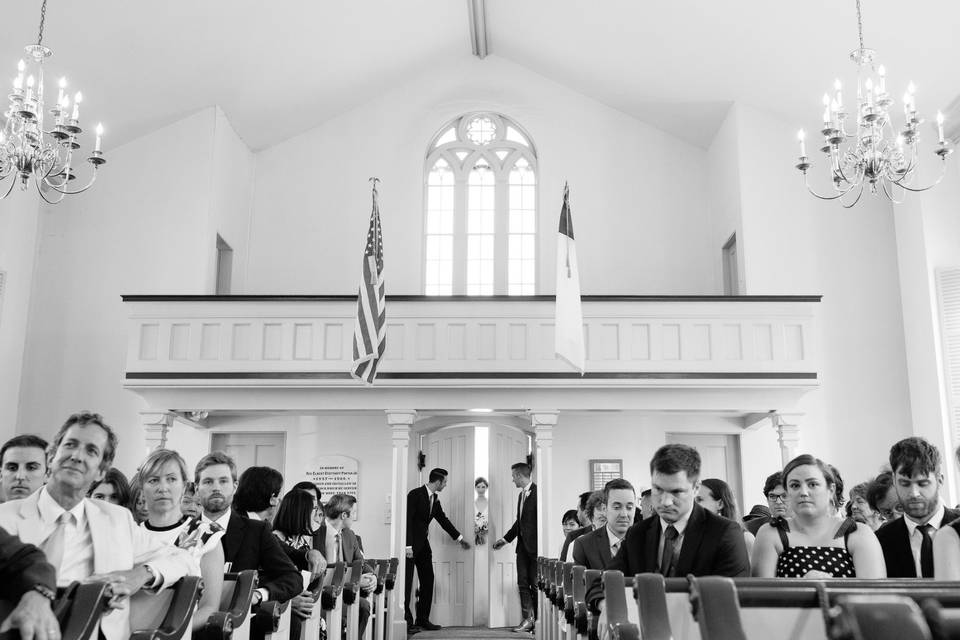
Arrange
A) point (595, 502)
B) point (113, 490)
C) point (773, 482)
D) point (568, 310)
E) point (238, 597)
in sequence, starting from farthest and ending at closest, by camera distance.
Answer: point (568, 310)
point (595, 502)
point (773, 482)
point (113, 490)
point (238, 597)

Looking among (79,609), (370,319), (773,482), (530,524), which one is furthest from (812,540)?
(530,524)

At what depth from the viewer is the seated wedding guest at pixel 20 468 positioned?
4328mm

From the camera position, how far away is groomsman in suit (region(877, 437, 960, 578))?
3.71m

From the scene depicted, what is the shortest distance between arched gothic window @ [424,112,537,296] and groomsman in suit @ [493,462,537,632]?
3172 millimetres

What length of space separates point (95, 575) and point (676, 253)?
36.4ft

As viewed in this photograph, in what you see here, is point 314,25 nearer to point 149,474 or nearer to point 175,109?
point 175,109

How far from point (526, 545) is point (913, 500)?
277 inches

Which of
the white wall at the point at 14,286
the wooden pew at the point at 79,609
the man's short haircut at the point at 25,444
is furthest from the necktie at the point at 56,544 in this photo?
the white wall at the point at 14,286

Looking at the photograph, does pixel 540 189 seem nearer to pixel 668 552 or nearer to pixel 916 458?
pixel 916 458

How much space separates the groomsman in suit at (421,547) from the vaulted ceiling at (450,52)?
5543 millimetres

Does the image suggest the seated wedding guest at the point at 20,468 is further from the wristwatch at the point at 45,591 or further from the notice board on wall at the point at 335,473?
the notice board on wall at the point at 335,473

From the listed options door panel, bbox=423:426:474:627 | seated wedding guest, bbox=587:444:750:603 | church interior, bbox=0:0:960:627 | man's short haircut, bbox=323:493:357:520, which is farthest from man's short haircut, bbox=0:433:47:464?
door panel, bbox=423:426:474:627

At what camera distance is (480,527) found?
1198 cm

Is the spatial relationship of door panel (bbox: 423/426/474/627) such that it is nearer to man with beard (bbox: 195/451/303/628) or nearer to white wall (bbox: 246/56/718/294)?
white wall (bbox: 246/56/718/294)
